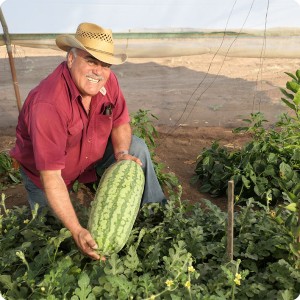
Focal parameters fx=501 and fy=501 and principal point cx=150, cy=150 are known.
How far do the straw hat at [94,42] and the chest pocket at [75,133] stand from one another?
49cm

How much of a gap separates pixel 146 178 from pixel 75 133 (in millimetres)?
625

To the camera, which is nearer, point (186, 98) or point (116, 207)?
point (116, 207)

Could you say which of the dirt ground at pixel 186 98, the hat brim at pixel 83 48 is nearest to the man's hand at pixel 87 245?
the hat brim at pixel 83 48

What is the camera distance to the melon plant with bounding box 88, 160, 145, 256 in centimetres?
287

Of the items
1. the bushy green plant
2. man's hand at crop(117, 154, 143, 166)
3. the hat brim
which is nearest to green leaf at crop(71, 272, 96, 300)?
man's hand at crop(117, 154, 143, 166)

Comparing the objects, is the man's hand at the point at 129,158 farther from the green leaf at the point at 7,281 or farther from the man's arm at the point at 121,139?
the green leaf at the point at 7,281

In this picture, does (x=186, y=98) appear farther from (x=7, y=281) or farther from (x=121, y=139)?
(x=7, y=281)

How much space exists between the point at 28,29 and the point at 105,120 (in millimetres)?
3640

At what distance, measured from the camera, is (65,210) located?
2.93m

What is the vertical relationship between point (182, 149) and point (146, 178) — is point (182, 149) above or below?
below

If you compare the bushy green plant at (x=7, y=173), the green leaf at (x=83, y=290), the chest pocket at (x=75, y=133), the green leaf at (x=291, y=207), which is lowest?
the bushy green plant at (x=7, y=173)

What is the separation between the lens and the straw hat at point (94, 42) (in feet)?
10.8

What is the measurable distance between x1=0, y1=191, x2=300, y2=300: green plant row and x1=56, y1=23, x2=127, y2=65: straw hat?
105cm

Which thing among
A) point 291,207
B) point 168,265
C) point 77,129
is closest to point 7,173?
point 77,129
